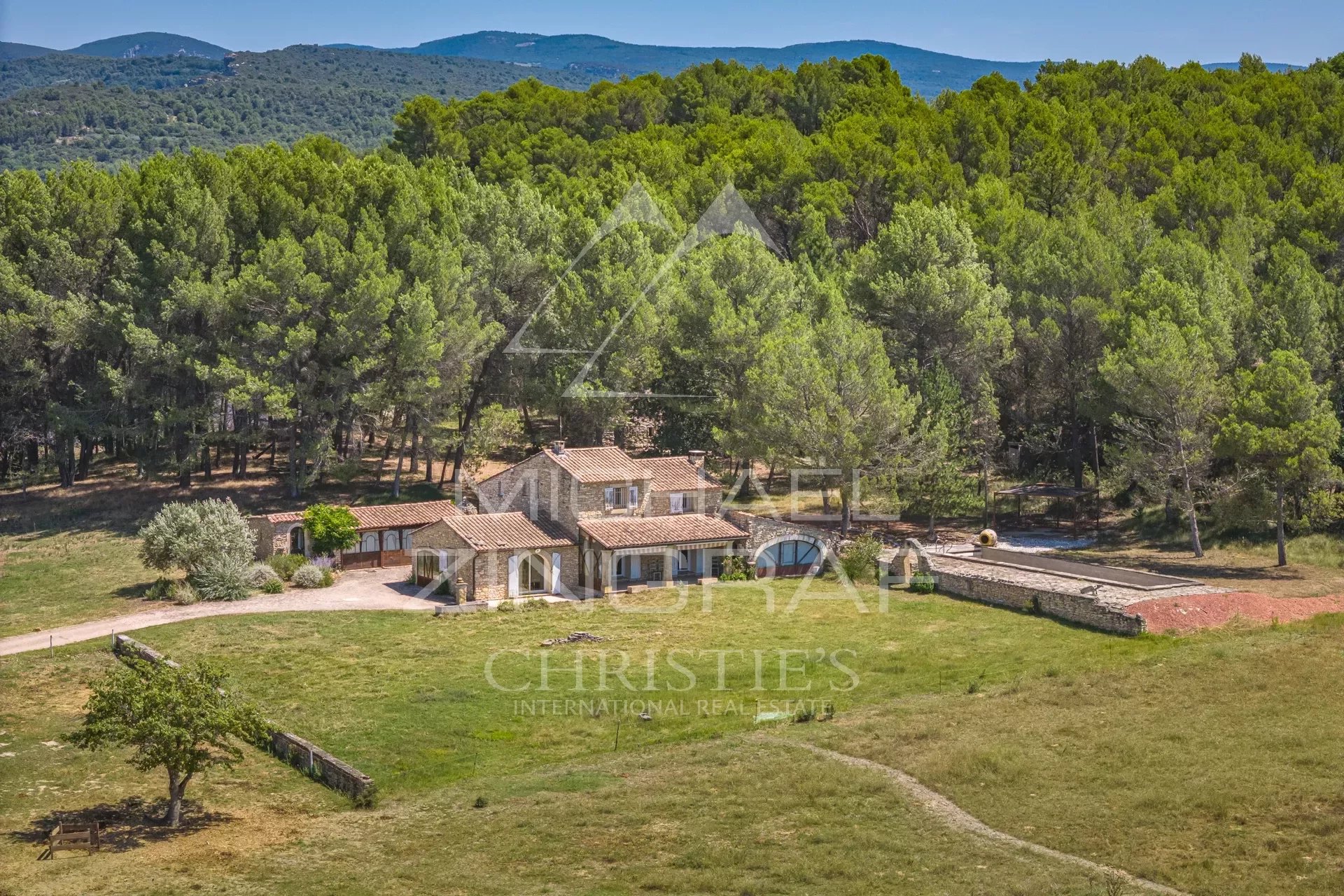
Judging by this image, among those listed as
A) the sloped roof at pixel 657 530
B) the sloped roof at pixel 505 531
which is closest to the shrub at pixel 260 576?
the sloped roof at pixel 505 531

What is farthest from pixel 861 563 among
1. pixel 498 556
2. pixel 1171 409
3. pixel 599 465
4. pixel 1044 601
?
pixel 1171 409

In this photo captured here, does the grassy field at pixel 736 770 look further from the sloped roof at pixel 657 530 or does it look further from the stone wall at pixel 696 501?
the stone wall at pixel 696 501

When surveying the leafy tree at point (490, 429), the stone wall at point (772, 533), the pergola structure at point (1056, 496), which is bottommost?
the stone wall at point (772, 533)

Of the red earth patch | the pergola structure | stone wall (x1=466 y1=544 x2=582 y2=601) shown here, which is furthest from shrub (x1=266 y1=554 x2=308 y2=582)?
the red earth patch

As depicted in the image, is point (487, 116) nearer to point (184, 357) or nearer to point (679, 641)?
point (184, 357)

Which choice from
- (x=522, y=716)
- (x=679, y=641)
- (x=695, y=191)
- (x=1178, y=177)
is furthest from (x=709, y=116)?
(x=522, y=716)

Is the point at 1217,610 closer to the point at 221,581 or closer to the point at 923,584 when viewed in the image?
the point at 923,584

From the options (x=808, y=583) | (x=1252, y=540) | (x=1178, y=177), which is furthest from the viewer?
(x=1178, y=177)
